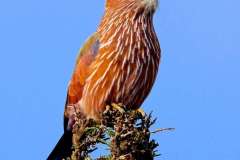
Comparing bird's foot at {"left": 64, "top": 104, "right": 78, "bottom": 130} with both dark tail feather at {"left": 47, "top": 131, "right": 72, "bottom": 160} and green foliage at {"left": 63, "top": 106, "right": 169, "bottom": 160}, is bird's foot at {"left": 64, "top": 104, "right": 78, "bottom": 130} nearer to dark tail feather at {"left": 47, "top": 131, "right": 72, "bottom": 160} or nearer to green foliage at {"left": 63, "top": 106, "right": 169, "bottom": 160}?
dark tail feather at {"left": 47, "top": 131, "right": 72, "bottom": 160}

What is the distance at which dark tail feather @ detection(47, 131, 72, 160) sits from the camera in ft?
20.7

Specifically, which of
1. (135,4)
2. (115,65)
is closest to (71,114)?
(115,65)

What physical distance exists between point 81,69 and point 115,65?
0.51 metres

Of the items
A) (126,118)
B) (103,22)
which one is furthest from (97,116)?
(126,118)

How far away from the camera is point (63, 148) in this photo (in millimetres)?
6477

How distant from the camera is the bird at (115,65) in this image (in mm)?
6398

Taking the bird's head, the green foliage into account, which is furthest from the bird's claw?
the green foliage

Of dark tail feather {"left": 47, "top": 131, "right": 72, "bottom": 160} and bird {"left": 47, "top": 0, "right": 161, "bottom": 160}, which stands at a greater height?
bird {"left": 47, "top": 0, "right": 161, "bottom": 160}

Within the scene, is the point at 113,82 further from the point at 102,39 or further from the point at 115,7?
the point at 115,7

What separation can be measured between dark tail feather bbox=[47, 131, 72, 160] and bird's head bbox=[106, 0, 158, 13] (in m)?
1.63

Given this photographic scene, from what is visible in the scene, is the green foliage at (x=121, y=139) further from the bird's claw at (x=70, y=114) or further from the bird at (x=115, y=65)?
the bird's claw at (x=70, y=114)

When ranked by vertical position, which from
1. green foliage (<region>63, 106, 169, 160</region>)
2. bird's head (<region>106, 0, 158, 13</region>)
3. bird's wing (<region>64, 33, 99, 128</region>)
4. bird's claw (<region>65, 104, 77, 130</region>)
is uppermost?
bird's head (<region>106, 0, 158, 13</region>)

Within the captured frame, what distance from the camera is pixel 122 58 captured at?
21.1ft

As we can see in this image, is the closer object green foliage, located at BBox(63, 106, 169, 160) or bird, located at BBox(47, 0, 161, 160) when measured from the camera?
green foliage, located at BBox(63, 106, 169, 160)
